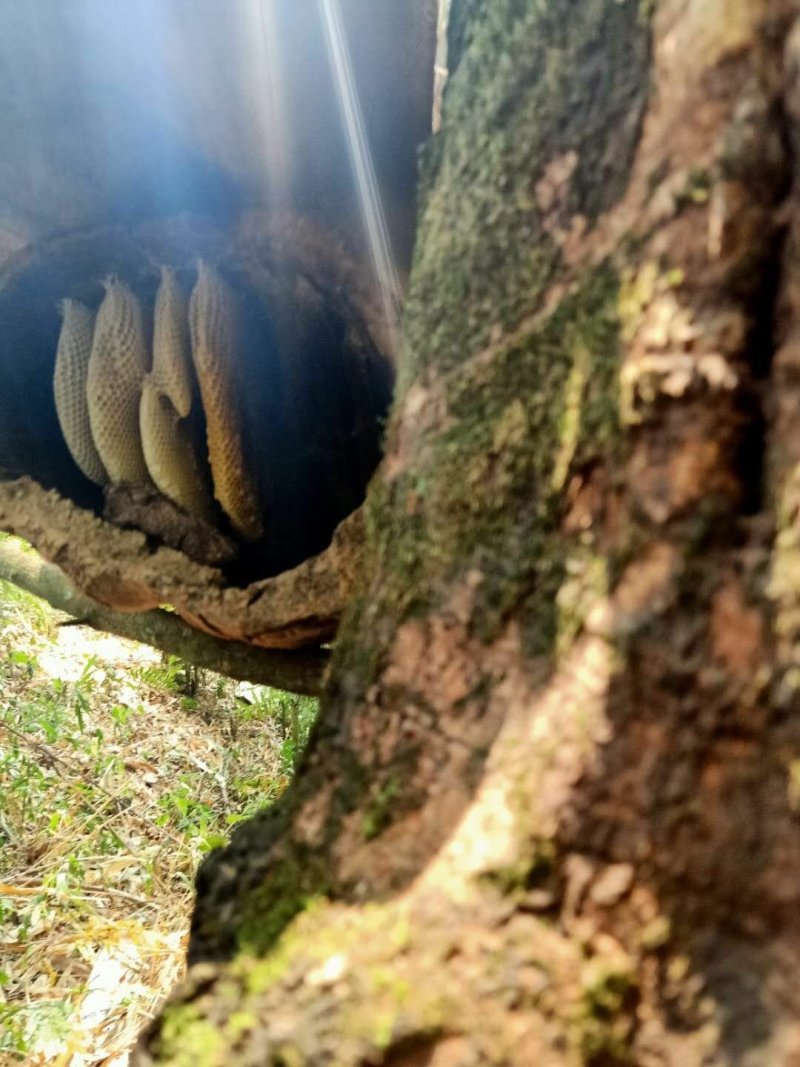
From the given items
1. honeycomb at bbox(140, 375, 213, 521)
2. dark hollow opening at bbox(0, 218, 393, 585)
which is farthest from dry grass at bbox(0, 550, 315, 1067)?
honeycomb at bbox(140, 375, 213, 521)

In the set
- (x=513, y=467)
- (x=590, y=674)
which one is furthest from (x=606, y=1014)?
(x=513, y=467)

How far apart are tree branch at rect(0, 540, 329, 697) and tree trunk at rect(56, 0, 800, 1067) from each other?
2.33ft

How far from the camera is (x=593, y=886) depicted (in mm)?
446

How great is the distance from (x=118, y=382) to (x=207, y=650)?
19.3 inches

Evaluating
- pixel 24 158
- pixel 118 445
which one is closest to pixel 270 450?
pixel 118 445

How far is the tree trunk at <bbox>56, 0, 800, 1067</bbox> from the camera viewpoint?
1.39ft

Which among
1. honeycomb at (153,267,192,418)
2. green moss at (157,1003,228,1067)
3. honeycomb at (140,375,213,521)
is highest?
honeycomb at (153,267,192,418)

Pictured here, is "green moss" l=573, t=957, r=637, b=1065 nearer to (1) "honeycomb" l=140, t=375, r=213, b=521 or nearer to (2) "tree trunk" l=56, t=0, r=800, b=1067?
(2) "tree trunk" l=56, t=0, r=800, b=1067

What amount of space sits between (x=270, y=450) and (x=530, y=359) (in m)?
0.78

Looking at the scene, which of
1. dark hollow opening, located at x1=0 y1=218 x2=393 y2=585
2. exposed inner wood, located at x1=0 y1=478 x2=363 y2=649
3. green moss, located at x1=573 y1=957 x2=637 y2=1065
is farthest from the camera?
dark hollow opening, located at x1=0 y1=218 x2=393 y2=585

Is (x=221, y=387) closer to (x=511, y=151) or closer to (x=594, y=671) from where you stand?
(x=511, y=151)

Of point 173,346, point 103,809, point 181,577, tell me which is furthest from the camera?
point 103,809

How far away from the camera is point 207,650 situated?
1410 millimetres

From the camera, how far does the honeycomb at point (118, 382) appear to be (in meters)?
1.23
